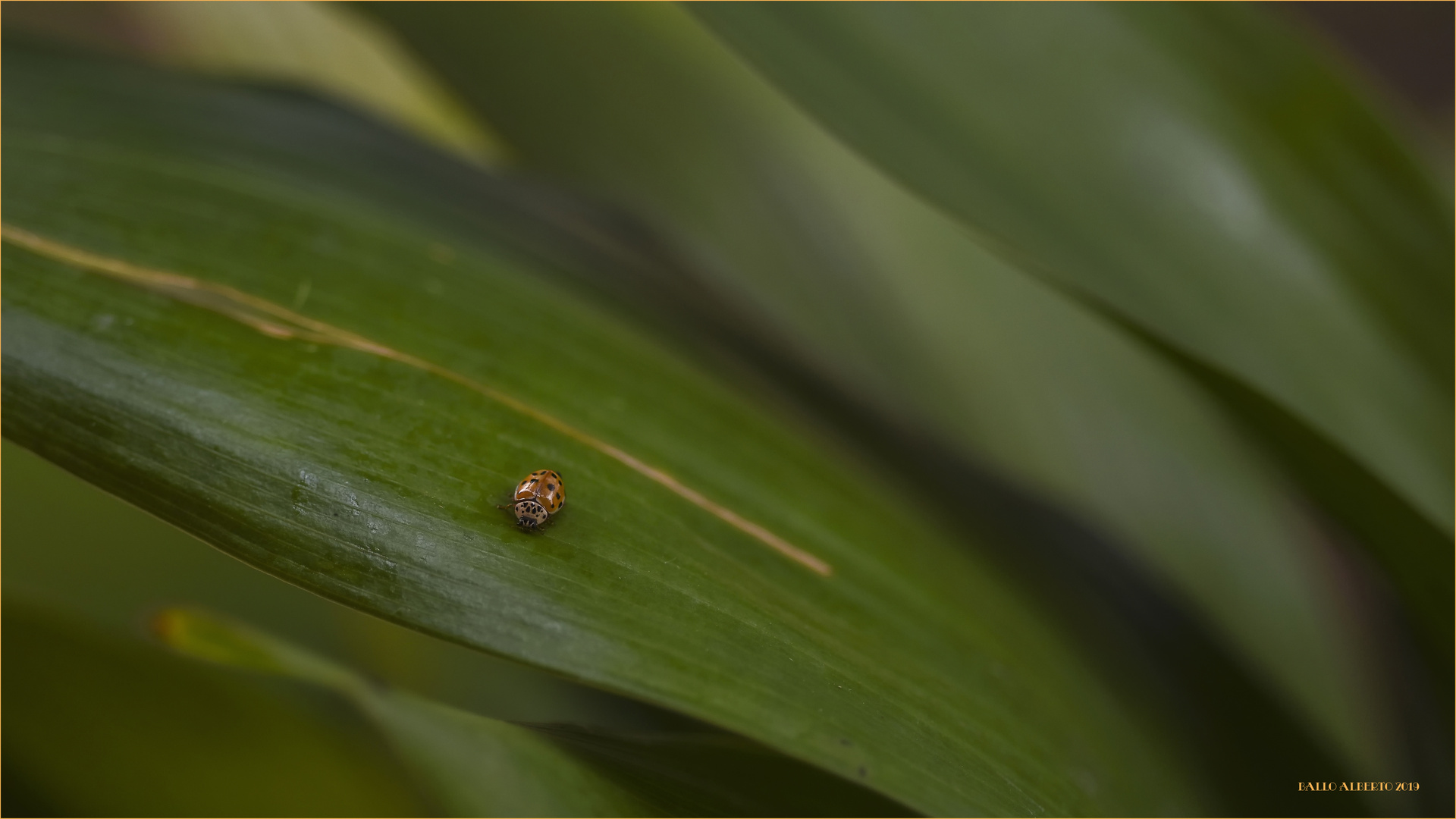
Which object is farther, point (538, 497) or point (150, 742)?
point (150, 742)

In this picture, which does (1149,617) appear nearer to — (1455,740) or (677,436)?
(1455,740)

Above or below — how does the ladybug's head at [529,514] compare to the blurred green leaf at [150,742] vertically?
above

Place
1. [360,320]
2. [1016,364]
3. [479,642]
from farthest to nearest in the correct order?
[1016,364], [360,320], [479,642]

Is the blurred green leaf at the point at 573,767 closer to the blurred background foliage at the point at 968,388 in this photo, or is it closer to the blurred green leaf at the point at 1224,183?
the blurred background foliage at the point at 968,388

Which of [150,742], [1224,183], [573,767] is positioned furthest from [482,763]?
[1224,183]

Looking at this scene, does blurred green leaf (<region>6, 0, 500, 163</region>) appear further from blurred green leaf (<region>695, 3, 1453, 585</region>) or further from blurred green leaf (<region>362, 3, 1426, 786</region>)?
blurred green leaf (<region>695, 3, 1453, 585</region>)

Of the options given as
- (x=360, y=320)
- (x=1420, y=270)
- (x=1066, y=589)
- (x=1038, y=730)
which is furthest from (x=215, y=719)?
(x=1420, y=270)

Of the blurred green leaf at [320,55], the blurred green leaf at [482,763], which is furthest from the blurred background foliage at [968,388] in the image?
the blurred green leaf at [320,55]

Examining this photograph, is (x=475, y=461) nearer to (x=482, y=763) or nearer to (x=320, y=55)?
(x=482, y=763)
